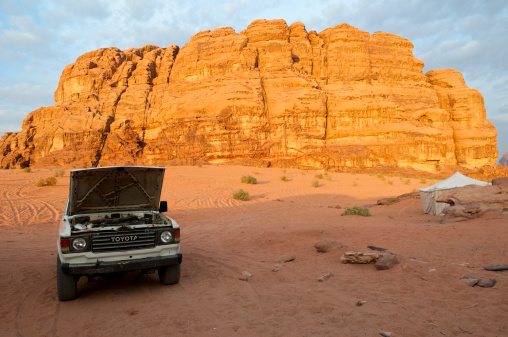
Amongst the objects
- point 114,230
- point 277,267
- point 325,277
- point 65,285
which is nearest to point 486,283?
point 325,277

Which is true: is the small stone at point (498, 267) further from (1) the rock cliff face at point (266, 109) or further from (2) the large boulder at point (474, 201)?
(1) the rock cliff face at point (266, 109)

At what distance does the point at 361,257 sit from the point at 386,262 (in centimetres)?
51

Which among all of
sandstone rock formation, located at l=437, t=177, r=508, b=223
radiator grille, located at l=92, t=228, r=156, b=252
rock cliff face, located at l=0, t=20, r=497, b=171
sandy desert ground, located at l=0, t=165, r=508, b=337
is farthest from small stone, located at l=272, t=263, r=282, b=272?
rock cliff face, located at l=0, t=20, r=497, b=171

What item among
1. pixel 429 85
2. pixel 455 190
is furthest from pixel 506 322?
pixel 429 85

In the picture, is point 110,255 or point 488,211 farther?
point 488,211

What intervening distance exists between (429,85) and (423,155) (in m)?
18.7

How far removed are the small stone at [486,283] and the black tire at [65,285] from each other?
19.4 feet

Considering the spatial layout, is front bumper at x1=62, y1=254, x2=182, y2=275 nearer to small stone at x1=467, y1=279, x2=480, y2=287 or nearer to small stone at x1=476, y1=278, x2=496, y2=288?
small stone at x1=467, y1=279, x2=480, y2=287

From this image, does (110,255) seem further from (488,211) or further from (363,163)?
(363,163)

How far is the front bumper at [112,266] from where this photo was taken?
4.52 metres

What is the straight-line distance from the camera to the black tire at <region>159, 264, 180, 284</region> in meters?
5.38

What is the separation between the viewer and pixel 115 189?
617 cm

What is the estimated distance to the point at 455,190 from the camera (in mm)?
11539

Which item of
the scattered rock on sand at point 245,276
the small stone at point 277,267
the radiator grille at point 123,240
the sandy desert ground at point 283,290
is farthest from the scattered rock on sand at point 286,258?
the radiator grille at point 123,240
